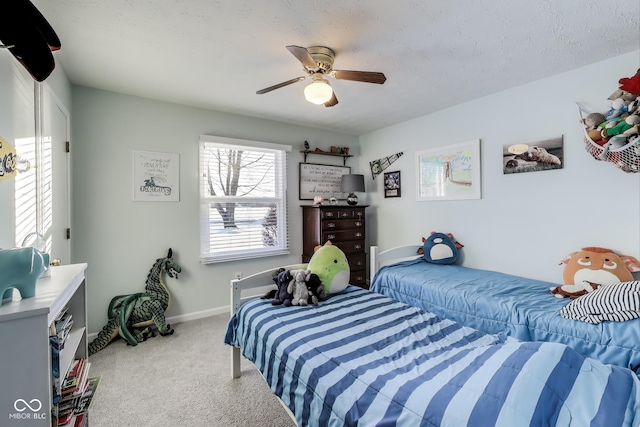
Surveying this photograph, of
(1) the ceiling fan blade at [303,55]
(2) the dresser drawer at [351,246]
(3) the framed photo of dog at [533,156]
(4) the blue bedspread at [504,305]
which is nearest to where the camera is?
(4) the blue bedspread at [504,305]

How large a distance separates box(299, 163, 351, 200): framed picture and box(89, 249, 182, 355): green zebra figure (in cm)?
189

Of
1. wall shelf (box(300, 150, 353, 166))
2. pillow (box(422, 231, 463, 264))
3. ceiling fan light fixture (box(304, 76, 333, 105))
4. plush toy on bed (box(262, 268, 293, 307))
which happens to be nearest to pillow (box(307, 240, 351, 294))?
plush toy on bed (box(262, 268, 293, 307))

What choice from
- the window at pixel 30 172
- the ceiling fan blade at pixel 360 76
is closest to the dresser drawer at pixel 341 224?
the ceiling fan blade at pixel 360 76

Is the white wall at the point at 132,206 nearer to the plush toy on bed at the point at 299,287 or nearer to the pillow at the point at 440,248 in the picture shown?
the plush toy on bed at the point at 299,287

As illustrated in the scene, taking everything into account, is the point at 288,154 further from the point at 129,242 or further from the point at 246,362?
the point at 246,362

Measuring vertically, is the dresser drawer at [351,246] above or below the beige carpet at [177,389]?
above

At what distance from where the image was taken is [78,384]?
1.22 metres

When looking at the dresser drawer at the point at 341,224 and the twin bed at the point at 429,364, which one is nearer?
the twin bed at the point at 429,364

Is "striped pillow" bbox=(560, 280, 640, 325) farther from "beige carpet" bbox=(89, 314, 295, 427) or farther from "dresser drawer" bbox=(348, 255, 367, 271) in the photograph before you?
"dresser drawer" bbox=(348, 255, 367, 271)

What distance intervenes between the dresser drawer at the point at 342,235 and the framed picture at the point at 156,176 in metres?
1.81

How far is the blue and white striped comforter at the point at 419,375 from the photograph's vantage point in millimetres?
871

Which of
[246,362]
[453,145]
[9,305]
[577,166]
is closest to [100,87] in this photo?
[9,305]

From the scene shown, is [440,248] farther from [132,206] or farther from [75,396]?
[132,206]

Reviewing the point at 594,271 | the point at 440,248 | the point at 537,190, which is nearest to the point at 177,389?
the point at 440,248
